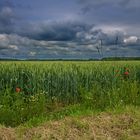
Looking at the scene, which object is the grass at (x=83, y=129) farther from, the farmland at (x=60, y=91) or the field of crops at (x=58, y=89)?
the field of crops at (x=58, y=89)

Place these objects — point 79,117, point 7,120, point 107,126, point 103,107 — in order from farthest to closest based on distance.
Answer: point 103,107 < point 7,120 < point 79,117 < point 107,126

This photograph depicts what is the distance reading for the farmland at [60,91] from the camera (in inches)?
410

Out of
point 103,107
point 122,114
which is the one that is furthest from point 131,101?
point 122,114

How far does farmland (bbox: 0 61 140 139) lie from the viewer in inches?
410

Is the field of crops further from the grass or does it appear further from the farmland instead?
the grass

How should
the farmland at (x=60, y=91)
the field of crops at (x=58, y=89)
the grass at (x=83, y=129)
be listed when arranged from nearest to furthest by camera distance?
the grass at (x=83, y=129) → the farmland at (x=60, y=91) → the field of crops at (x=58, y=89)

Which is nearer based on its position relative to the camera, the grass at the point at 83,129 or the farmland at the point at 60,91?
the grass at the point at 83,129

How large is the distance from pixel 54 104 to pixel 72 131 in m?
5.38

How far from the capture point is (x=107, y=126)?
26.9ft

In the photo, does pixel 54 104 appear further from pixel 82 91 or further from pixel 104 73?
pixel 104 73

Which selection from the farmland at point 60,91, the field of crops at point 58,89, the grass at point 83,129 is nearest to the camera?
the grass at point 83,129

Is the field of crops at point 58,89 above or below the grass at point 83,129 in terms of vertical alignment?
above

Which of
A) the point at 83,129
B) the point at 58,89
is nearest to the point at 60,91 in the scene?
the point at 58,89

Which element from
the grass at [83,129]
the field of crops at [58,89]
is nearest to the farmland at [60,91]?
the field of crops at [58,89]
